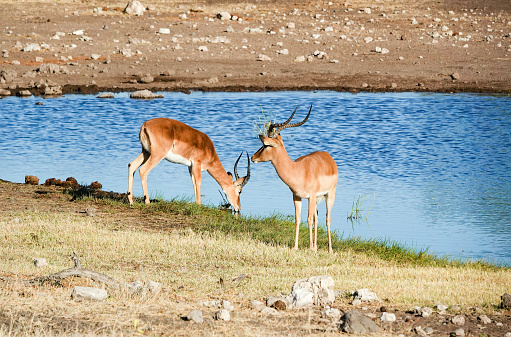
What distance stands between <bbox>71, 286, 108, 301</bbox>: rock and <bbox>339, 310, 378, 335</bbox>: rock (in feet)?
6.91

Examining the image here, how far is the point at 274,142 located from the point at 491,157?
27.5ft

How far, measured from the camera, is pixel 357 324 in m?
6.14

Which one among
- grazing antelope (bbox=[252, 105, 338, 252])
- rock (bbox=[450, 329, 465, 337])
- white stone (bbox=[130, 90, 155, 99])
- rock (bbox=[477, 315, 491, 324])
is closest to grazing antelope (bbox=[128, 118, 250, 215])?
grazing antelope (bbox=[252, 105, 338, 252])

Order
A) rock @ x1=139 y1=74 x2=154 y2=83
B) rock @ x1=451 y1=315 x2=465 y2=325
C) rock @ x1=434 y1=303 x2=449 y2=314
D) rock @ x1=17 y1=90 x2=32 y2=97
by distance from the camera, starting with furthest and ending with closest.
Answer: rock @ x1=139 y1=74 x2=154 y2=83 < rock @ x1=17 y1=90 x2=32 y2=97 < rock @ x1=434 y1=303 x2=449 y2=314 < rock @ x1=451 y1=315 x2=465 y2=325

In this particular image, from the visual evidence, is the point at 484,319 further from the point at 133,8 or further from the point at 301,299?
the point at 133,8

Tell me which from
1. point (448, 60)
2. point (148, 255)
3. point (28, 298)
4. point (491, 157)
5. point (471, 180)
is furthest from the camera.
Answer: point (448, 60)

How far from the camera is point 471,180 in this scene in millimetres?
14531

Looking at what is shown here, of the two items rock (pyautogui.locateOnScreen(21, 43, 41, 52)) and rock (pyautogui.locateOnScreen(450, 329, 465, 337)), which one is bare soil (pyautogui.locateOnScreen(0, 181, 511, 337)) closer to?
rock (pyautogui.locateOnScreen(450, 329, 465, 337))

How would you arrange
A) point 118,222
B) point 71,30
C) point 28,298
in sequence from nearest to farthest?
1. point 28,298
2. point 118,222
3. point 71,30

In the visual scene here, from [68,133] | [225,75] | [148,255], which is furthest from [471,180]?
[225,75]

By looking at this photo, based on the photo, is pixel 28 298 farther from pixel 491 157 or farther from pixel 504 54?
pixel 504 54

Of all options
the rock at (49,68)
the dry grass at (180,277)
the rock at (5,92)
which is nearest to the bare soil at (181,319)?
the dry grass at (180,277)

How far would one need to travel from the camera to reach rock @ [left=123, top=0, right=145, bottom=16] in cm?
3128

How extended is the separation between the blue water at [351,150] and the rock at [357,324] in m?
4.34
